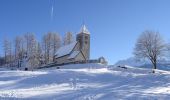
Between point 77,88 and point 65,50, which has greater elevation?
point 65,50

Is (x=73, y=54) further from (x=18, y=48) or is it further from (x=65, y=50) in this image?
(x=18, y=48)

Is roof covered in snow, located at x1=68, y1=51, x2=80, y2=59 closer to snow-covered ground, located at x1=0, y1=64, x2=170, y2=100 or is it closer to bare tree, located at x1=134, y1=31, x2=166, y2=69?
bare tree, located at x1=134, y1=31, x2=166, y2=69

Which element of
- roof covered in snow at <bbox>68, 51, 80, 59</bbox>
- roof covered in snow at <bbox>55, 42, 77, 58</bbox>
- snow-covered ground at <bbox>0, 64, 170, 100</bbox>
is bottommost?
snow-covered ground at <bbox>0, 64, 170, 100</bbox>

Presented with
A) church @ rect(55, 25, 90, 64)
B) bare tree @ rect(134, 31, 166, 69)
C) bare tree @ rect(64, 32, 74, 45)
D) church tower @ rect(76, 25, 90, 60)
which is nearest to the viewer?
bare tree @ rect(134, 31, 166, 69)

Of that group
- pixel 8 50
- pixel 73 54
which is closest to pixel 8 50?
pixel 8 50

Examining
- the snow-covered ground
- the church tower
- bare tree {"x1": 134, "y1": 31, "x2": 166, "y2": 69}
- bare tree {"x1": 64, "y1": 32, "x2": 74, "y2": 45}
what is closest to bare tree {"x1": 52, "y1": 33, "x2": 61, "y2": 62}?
bare tree {"x1": 64, "y1": 32, "x2": 74, "y2": 45}

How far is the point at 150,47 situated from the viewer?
242 feet

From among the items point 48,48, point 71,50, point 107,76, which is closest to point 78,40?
point 71,50

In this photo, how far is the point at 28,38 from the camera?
99250mm

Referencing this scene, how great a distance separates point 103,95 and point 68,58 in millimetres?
66730

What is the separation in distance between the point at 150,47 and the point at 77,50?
23925 mm

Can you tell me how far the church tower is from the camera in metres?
88.6

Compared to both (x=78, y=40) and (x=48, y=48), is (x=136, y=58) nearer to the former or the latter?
(x=78, y=40)

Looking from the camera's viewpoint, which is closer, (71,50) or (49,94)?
(49,94)
